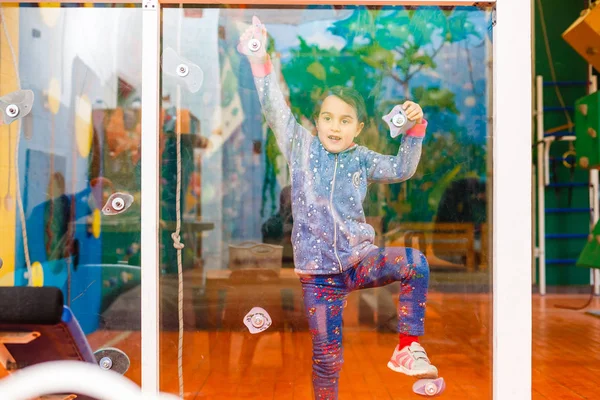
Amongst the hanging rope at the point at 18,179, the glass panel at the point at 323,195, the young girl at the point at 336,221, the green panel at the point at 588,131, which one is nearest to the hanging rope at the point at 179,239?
the glass panel at the point at 323,195

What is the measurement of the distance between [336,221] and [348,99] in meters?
0.43

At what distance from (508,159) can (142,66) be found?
1290 millimetres

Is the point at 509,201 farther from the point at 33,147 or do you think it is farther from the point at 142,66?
the point at 33,147

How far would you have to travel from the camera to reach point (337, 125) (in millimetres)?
2082

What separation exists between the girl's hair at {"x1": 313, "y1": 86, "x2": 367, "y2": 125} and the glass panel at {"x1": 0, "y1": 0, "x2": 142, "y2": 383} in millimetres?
637

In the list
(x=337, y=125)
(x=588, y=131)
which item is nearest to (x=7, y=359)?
(x=337, y=125)

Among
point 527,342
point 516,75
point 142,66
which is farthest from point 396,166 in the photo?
point 142,66

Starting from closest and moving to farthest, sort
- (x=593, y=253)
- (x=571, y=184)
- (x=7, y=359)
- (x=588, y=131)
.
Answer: (x=7, y=359) → (x=588, y=131) → (x=593, y=253) → (x=571, y=184)

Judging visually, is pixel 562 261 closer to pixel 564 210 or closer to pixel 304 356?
pixel 564 210

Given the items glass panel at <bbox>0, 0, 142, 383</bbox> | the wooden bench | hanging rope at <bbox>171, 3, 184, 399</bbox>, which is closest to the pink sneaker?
the wooden bench

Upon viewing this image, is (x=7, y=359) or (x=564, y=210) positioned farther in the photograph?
(x=564, y=210)

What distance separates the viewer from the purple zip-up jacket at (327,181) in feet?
6.76

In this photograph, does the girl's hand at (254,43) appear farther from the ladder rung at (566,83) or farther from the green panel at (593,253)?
the ladder rung at (566,83)

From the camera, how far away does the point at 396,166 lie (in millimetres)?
2092
